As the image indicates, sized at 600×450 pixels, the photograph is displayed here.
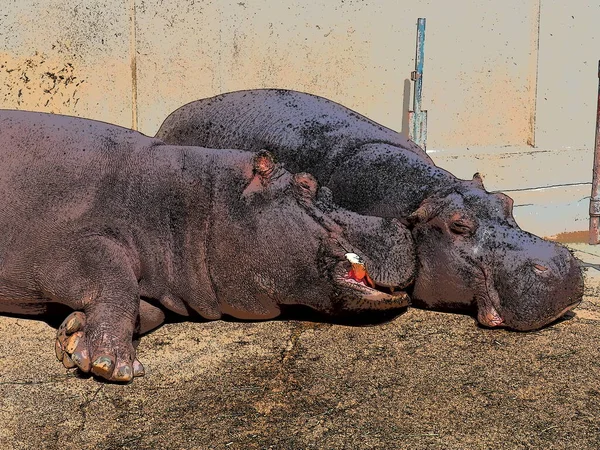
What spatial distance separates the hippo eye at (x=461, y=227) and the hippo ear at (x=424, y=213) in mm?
99

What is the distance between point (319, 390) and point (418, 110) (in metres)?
3.29

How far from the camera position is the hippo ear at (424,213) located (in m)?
4.09

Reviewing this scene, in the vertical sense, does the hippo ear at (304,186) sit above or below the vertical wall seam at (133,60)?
below

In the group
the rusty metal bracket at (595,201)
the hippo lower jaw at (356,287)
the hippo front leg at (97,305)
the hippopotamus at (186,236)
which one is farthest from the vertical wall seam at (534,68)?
the hippo front leg at (97,305)

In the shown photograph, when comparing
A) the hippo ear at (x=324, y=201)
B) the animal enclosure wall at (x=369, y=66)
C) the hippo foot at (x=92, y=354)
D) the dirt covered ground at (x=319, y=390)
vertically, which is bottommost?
the dirt covered ground at (x=319, y=390)

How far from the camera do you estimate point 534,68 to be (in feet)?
22.0

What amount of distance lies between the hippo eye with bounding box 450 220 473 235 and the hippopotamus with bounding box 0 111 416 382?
8.1 inches

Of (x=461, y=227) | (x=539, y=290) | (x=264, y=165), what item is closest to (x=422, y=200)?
(x=461, y=227)

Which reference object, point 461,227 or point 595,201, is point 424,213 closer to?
point 461,227

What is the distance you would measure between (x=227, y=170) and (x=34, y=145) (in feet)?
2.82

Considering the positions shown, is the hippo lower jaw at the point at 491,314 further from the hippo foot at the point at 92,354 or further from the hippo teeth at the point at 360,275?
the hippo foot at the point at 92,354

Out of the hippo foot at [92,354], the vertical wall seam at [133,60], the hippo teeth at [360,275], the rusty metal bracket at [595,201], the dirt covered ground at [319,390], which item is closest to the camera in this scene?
the dirt covered ground at [319,390]

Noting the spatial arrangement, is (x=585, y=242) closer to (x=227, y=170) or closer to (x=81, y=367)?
(x=227, y=170)

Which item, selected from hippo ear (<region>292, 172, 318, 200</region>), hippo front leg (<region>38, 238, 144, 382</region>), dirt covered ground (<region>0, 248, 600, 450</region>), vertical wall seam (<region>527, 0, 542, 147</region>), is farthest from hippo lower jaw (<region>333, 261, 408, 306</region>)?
vertical wall seam (<region>527, 0, 542, 147</region>)
